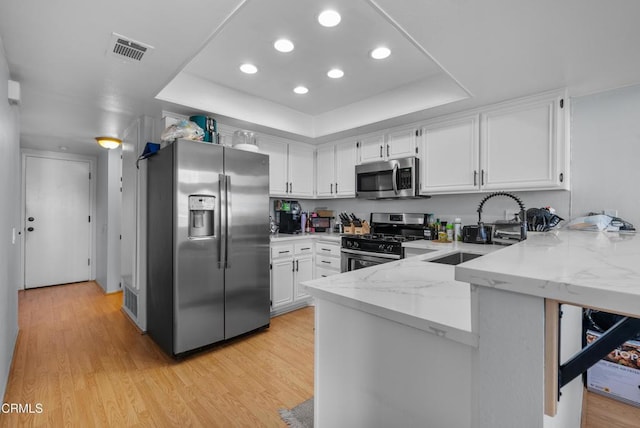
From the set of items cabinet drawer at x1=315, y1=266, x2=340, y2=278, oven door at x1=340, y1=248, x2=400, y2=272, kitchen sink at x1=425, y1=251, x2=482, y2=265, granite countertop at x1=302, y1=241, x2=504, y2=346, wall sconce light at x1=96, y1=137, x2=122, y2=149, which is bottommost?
cabinet drawer at x1=315, y1=266, x2=340, y2=278

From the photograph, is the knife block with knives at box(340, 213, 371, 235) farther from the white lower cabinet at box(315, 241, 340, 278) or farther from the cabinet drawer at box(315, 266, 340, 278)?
the cabinet drawer at box(315, 266, 340, 278)

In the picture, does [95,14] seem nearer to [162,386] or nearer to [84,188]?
[162,386]

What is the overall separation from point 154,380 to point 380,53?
2992 millimetres

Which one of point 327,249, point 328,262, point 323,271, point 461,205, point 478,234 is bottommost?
point 323,271

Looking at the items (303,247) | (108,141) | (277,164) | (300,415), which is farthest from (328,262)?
(108,141)

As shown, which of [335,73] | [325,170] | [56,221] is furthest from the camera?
[56,221]

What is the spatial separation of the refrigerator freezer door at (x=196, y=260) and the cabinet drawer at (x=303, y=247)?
1092mm

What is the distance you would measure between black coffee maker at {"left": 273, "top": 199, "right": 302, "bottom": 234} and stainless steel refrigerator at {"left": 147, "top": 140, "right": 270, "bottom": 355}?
0.95m

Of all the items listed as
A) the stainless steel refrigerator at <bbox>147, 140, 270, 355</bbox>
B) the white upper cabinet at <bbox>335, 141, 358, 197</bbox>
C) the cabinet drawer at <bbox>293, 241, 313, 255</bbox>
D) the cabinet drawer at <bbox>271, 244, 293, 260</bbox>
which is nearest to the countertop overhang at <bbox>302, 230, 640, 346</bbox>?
the stainless steel refrigerator at <bbox>147, 140, 270, 355</bbox>

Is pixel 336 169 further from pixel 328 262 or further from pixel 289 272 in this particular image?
pixel 289 272

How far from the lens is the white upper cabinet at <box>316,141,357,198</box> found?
12.4 feet

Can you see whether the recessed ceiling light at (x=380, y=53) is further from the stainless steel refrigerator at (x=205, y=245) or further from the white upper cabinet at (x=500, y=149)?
the stainless steel refrigerator at (x=205, y=245)

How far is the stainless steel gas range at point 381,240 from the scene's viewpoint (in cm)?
301

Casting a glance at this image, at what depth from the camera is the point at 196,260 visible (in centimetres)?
245
